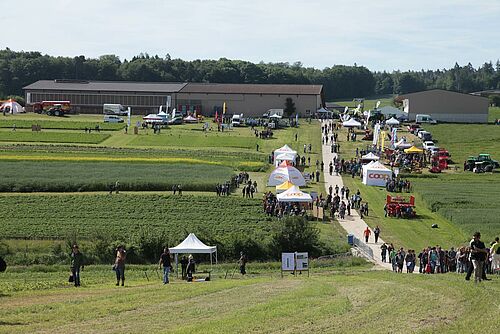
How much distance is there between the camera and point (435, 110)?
344 feet

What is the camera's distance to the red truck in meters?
105

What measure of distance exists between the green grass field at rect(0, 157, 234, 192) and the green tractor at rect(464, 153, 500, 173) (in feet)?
64.4

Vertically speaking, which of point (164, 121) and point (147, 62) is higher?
point (147, 62)

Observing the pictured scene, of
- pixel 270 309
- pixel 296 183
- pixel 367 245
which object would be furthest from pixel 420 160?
pixel 270 309

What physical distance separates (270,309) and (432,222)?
2871cm

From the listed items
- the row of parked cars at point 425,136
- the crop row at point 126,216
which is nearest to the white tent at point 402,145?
the row of parked cars at point 425,136

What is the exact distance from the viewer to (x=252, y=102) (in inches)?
4323

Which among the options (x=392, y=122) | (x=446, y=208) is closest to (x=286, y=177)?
(x=446, y=208)

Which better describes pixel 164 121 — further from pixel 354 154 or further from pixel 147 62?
pixel 147 62

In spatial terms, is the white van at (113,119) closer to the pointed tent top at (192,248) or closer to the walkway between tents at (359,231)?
the walkway between tents at (359,231)

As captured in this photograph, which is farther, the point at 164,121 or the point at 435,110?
the point at 435,110

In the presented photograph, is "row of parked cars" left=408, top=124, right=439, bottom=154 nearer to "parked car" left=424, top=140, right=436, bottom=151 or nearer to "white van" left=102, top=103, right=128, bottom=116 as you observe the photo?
"parked car" left=424, top=140, right=436, bottom=151

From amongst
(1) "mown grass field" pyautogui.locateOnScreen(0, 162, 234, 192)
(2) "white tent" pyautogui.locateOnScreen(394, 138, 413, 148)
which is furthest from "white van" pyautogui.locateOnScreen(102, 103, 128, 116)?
(2) "white tent" pyautogui.locateOnScreen(394, 138, 413, 148)

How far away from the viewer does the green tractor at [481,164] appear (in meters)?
65.3
